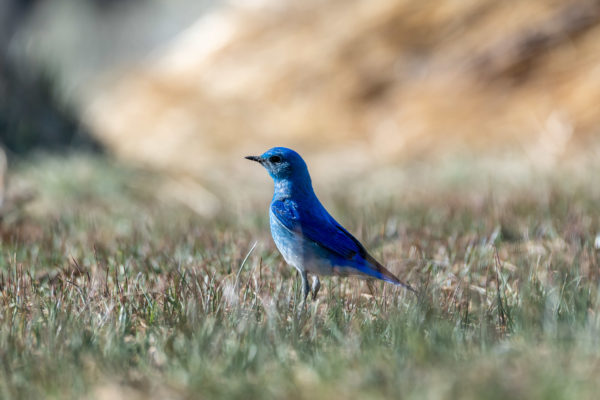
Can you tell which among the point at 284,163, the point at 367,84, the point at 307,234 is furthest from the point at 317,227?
the point at 367,84

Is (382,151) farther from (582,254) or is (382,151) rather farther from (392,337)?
(392,337)

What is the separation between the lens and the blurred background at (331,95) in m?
7.53

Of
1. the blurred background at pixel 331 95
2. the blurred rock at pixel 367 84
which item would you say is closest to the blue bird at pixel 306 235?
the blurred background at pixel 331 95

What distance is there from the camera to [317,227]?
2.54 metres

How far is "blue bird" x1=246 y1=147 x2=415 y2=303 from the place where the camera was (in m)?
2.44

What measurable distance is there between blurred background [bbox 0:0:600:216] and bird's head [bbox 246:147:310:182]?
309cm

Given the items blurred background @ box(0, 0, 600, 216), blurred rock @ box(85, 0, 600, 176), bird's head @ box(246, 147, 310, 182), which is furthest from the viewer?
blurred rock @ box(85, 0, 600, 176)

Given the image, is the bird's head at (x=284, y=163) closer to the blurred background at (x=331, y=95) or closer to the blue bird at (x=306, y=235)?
the blue bird at (x=306, y=235)

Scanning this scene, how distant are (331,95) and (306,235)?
918 cm

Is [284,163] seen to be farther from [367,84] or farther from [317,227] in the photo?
[367,84]

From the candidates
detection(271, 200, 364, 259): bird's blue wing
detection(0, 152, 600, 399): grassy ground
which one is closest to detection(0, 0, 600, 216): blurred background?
detection(0, 152, 600, 399): grassy ground

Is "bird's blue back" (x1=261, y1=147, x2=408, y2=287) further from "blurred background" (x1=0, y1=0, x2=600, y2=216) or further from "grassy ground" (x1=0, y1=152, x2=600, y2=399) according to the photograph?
"blurred background" (x1=0, y1=0, x2=600, y2=216)

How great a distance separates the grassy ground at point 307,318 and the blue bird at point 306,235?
104 millimetres

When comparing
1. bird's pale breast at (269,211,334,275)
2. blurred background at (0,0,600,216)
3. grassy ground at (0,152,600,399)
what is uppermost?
blurred background at (0,0,600,216)
